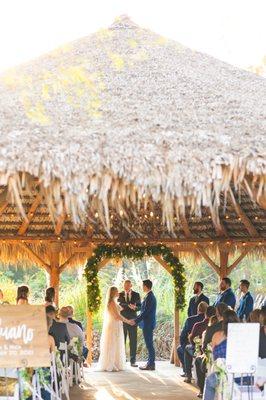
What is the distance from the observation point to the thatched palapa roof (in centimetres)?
652

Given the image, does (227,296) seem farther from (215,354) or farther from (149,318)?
(215,354)

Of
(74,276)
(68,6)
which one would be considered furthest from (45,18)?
(74,276)

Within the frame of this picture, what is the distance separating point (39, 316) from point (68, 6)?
70.2 feet

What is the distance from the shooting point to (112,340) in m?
12.4

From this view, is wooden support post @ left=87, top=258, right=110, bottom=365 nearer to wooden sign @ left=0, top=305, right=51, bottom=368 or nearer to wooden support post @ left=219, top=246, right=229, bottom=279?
wooden support post @ left=219, top=246, right=229, bottom=279

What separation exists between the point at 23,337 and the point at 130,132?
1.82 metres

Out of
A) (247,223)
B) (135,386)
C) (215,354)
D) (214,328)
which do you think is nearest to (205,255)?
(247,223)

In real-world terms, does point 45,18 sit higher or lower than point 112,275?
higher

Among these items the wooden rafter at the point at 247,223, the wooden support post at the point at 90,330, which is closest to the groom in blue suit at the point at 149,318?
the wooden support post at the point at 90,330

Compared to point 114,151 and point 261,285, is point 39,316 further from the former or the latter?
point 261,285

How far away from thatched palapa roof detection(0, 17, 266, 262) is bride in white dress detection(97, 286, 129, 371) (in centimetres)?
464

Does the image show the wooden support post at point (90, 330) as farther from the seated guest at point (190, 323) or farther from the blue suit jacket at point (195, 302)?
the seated guest at point (190, 323)

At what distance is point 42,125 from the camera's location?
22.6 ft

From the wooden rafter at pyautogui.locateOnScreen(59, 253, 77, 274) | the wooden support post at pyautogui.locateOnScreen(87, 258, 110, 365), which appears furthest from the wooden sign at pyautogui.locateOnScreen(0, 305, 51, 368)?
the wooden rafter at pyautogui.locateOnScreen(59, 253, 77, 274)
